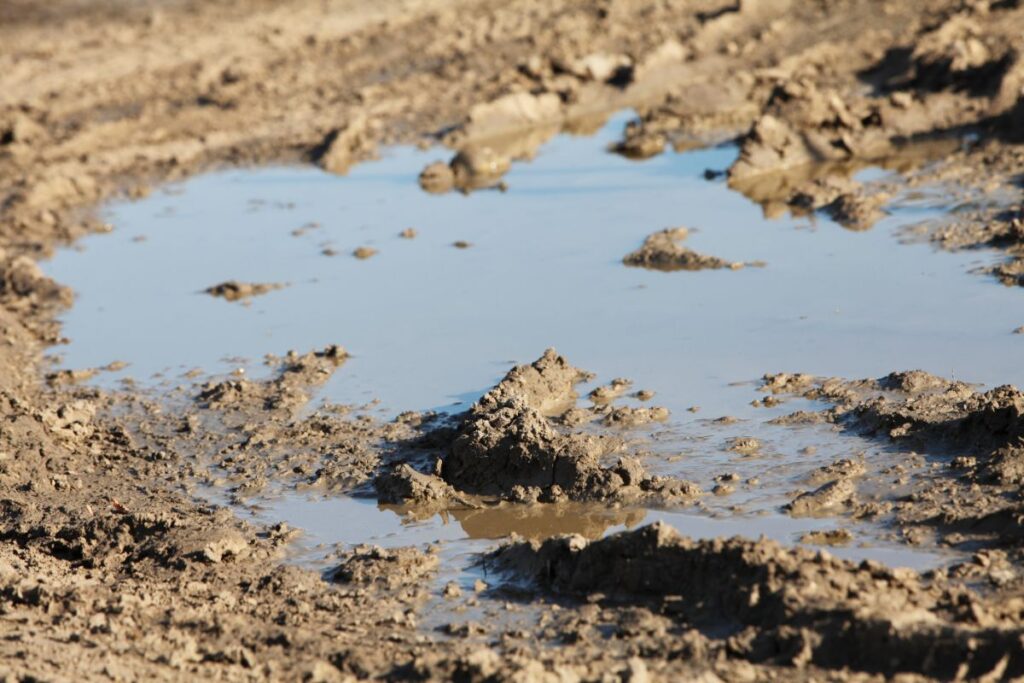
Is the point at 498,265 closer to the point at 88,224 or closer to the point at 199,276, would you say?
the point at 199,276

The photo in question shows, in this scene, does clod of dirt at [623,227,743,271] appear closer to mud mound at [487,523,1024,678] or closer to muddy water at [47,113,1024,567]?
muddy water at [47,113,1024,567]

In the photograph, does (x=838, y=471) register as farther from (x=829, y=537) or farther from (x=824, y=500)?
(x=829, y=537)

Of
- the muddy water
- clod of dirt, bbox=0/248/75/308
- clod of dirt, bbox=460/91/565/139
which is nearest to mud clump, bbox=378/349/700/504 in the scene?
the muddy water

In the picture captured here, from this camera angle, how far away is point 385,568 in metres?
5.87

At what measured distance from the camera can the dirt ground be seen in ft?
16.2

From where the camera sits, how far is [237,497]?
696 centimetres

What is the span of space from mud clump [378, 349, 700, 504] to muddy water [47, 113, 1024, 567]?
0.45ft

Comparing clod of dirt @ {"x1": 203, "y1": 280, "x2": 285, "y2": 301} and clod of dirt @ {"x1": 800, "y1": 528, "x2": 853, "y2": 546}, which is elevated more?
clod of dirt @ {"x1": 800, "y1": 528, "x2": 853, "y2": 546}

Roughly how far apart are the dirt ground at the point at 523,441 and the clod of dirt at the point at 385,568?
17 mm

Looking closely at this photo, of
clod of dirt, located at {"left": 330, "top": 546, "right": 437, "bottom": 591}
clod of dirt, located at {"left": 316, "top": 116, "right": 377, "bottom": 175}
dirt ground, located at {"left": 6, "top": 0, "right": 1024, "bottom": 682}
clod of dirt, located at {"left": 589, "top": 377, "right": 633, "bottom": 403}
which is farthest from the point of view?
clod of dirt, located at {"left": 316, "top": 116, "right": 377, "bottom": 175}

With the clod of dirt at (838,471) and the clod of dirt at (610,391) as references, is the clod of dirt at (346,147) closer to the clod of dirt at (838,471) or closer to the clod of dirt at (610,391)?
the clod of dirt at (610,391)

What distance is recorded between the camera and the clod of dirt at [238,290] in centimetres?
1032

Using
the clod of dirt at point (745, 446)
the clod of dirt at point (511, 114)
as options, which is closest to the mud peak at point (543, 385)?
the clod of dirt at point (745, 446)

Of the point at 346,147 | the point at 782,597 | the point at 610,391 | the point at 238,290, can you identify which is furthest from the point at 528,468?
the point at 346,147
